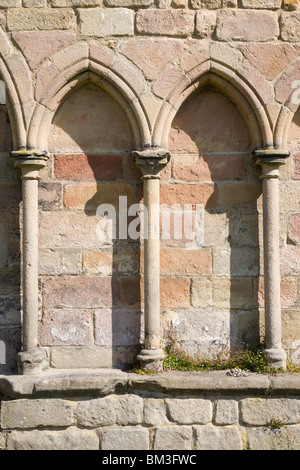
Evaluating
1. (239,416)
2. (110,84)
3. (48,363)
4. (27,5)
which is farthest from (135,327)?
(27,5)

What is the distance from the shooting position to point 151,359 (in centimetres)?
375

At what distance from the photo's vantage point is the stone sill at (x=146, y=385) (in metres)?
3.61

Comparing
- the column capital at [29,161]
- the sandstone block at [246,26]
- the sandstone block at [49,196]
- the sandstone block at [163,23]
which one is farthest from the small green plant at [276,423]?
the sandstone block at [163,23]

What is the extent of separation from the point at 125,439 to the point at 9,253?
1.81 metres

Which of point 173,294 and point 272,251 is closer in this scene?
point 272,251

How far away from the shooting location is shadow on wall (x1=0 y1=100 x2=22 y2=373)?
13.0ft

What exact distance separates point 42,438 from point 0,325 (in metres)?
0.99

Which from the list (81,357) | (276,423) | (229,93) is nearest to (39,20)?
(229,93)

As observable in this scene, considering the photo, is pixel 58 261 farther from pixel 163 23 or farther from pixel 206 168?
pixel 163 23

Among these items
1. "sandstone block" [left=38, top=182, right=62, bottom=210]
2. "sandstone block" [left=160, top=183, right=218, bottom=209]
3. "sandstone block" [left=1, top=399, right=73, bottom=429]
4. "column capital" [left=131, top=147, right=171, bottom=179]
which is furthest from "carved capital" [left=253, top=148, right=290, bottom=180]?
"sandstone block" [left=1, top=399, right=73, bottom=429]

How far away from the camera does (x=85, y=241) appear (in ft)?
13.1

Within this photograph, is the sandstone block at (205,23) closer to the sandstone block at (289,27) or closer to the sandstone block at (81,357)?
the sandstone block at (289,27)

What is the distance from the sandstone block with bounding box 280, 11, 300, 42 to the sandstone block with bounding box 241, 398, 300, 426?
9.96 feet

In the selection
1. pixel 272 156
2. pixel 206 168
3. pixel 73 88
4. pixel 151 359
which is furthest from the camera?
pixel 206 168
